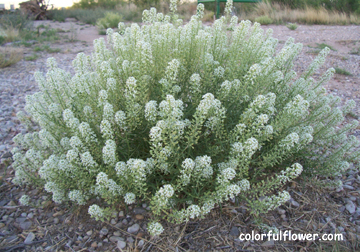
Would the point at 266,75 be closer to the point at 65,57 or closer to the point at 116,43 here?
the point at 116,43

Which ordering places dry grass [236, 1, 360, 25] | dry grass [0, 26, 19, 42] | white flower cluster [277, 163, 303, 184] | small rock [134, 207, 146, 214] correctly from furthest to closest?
dry grass [236, 1, 360, 25] < dry grass [0, 26, 19, 42] < small rock [134, 207, 146, 214] < white flower cluster [277, 163, 303, 184]


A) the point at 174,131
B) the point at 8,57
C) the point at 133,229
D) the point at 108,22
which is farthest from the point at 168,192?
the point at 108,22

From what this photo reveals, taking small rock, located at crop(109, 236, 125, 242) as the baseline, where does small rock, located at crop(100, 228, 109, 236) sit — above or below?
above

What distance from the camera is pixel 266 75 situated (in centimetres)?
282

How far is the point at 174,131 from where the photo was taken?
2178mm

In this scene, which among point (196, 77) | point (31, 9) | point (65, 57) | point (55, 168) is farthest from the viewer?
point (31, 9)

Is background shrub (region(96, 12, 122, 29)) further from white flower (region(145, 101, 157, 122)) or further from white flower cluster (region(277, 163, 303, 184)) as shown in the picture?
white flower cluster (region(277, 163, 303, 184))

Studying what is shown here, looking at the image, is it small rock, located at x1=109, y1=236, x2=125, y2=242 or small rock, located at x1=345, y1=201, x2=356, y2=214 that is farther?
small rock, located at x1=345, y1=201, x2=356, y2=214

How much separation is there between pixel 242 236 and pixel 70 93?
271cm

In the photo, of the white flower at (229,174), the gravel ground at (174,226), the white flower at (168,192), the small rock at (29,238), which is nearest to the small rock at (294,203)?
the gravel ground at (174,226)

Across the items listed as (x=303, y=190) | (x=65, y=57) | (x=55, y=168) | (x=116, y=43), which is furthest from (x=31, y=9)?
(x=303, y=190)

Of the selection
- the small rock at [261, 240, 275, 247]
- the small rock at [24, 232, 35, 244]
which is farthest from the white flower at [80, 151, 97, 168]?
the small rock at [261, 240, 275, 247]

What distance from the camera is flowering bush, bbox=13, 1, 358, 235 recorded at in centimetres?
227

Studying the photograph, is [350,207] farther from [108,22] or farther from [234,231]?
[108,22]
